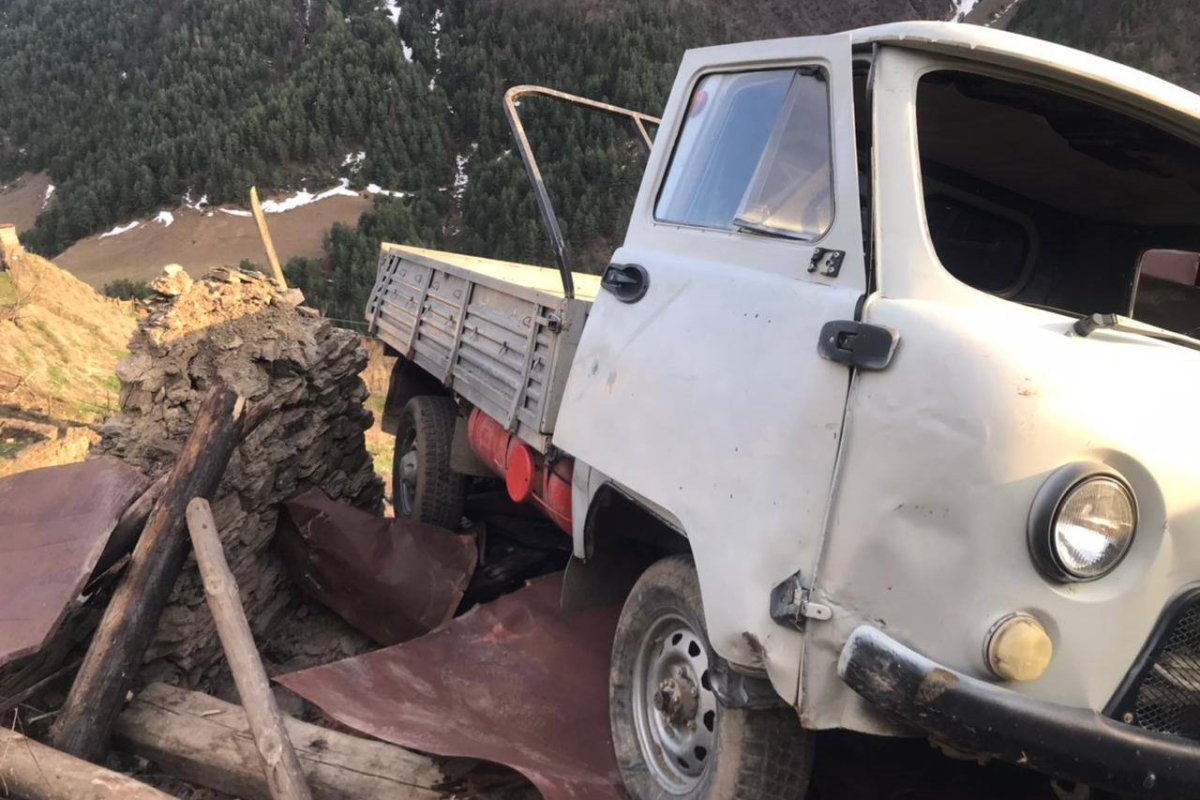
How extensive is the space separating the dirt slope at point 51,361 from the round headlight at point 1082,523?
685 cm

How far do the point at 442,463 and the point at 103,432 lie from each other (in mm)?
1700

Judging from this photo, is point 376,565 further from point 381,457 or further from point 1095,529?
point 381,457

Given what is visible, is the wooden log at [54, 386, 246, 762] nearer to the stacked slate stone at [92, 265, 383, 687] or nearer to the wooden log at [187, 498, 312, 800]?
the wooden log at [187, 498, 312, 800]

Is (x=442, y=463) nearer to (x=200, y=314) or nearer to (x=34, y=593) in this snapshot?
(x=200, y=314)

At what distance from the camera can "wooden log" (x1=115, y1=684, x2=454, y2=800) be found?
295cm

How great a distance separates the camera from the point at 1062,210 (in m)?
3.44

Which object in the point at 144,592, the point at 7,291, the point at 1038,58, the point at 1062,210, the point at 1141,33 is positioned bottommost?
the point at 7,291

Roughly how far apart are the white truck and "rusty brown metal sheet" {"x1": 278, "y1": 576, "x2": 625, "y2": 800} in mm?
288

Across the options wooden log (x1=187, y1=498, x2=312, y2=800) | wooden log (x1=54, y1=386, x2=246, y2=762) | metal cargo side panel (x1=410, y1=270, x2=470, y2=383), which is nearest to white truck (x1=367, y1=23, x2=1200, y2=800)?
wooden log (x1=187, y1=498, x2=312, y2=800)

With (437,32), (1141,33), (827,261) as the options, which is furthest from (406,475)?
(437,32)

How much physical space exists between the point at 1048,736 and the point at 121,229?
132 feet

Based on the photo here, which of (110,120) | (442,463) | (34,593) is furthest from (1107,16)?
(110,120)

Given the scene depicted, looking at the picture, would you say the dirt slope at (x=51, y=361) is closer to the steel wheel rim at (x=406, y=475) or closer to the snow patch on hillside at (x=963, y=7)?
the steel wheel rim at (x=406, y=475)

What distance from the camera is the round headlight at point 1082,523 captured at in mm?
1758
